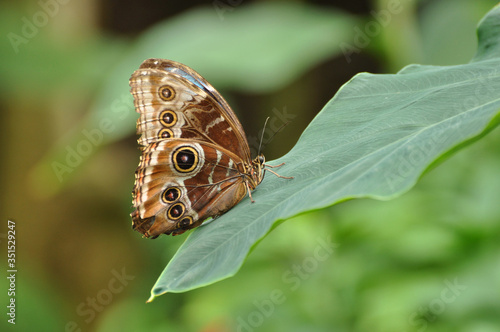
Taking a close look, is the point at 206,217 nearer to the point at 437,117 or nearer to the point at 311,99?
the point at 437,117

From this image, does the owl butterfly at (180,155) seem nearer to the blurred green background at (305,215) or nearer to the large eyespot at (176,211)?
the large eyespot at (176,211)

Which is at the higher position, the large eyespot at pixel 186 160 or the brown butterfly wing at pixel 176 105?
the brown butterfly wing at pixel 176 105

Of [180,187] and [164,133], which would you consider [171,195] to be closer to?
[180,187]

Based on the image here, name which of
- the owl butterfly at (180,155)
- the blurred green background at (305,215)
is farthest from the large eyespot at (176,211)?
the blurred green background at (305,215)

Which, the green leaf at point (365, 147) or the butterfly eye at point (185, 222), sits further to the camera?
the butterfly eye at point (185, 222)

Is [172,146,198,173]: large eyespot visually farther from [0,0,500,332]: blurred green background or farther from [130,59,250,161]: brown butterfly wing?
[0,0,500,332]: blurred green background

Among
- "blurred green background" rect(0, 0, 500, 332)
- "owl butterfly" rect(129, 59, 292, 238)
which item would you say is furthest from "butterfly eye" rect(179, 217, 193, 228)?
"blurred green background" rect(0, 0, 500, 332)

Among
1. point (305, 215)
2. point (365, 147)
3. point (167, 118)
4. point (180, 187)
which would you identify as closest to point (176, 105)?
point (167, 118)
